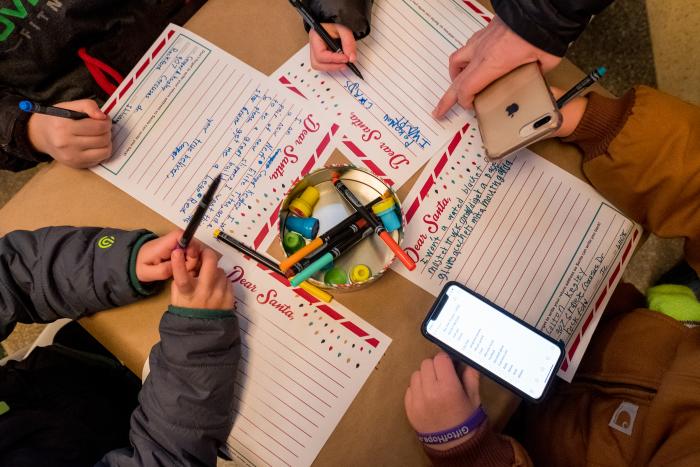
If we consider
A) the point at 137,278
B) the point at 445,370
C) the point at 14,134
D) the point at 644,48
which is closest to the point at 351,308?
the point at 445,370

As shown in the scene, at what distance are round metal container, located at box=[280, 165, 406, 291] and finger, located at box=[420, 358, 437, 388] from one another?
11 cm

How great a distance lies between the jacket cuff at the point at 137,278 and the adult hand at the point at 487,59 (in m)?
0.39

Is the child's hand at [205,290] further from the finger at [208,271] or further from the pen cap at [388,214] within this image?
the pen cap at [388,214]

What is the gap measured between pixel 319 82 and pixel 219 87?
5.1 inches

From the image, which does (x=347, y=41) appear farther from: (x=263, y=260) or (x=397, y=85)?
(x=263, y=260)

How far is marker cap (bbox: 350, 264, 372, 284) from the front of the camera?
52cm

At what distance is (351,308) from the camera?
54cm

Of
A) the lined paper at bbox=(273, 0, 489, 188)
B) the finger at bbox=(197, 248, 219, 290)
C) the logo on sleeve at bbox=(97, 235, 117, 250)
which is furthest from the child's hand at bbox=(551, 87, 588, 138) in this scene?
the logo on sleeve at bbox=(97, 235, 117, 250)

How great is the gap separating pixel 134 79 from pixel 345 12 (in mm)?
284

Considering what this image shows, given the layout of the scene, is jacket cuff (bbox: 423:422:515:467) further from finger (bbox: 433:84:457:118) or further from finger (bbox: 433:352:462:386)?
finger (bbox: 433:84:457:118)

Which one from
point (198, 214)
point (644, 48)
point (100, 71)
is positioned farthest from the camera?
point (644, 48)

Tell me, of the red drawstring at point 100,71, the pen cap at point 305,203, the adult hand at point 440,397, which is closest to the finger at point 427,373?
the adult hand at point 440,397

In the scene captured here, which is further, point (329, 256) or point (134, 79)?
point (134, 79)

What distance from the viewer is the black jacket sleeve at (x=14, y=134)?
0.62m
